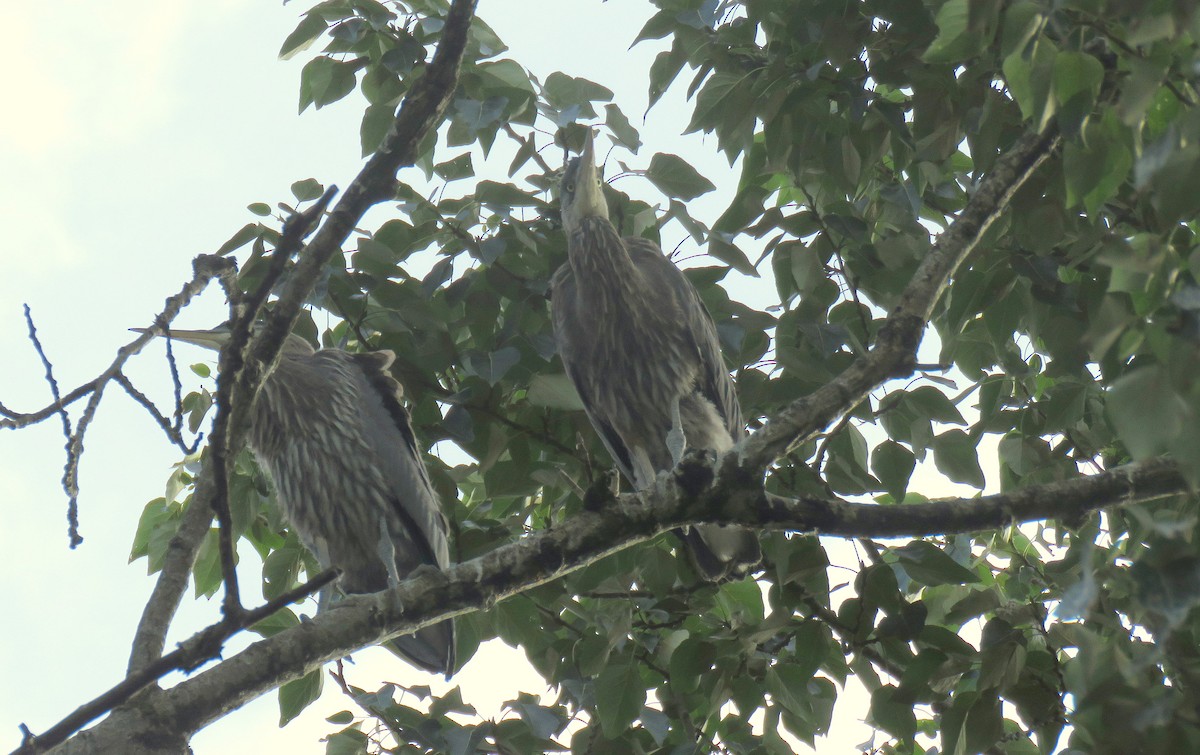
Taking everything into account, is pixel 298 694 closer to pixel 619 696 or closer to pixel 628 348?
pixel 619 696

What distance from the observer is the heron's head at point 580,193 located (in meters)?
4.30

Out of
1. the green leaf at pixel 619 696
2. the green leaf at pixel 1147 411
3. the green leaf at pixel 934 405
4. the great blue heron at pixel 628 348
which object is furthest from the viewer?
the great blue heron at pixel 628 348

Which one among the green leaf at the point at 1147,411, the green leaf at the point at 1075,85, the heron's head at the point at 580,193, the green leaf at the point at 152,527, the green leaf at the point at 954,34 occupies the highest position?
the heron's head at the point at 580,193

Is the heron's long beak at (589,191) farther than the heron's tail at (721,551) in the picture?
Yes

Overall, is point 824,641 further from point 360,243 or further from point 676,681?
point 360,243

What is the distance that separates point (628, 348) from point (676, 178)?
3.82 feet

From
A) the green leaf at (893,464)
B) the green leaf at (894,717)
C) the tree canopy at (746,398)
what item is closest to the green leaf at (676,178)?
the tree canopy at (746,398)

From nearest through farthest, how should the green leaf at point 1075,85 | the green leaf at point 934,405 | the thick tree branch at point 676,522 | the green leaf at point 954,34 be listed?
the green leaf at point 1075,85, the green leaf at point 954,34, the thick tree branch at point 676,522, the green leaf at point 934,405

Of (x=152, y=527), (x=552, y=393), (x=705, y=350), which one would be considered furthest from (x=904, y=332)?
(x=152, y=527)

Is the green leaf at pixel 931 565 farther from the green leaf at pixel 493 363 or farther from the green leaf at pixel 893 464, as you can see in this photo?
the green leaf at pixel 493 363

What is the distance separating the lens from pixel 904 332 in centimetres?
236

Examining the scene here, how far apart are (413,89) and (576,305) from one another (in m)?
2.22

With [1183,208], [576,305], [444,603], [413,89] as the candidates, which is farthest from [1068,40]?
[576,305]

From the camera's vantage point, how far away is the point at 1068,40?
1449 mm
